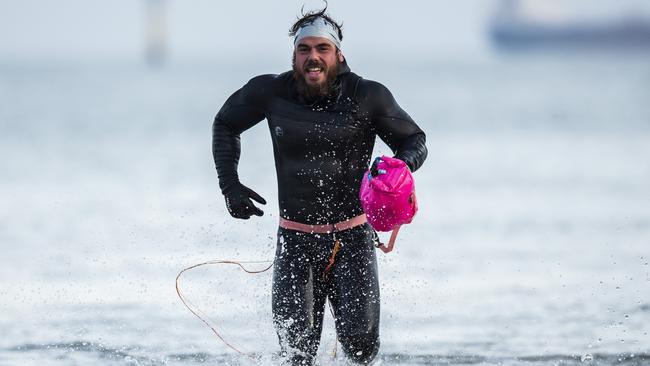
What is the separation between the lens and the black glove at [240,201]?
791 cm

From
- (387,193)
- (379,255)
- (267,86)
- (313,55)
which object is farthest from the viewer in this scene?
(379,255)

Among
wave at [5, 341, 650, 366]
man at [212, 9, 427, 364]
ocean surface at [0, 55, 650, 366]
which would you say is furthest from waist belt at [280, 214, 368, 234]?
wave at [5, 341, 650, 366]

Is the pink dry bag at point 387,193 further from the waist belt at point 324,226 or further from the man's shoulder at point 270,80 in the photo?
the man's shoulder at point 270,80

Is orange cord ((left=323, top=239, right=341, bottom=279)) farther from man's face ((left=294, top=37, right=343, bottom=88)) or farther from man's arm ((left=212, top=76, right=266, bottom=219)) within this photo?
man's face ((left=294, top=37, right=343, bottom=88))

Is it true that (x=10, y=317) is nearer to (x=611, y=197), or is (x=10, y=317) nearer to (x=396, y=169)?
(x=396, y=169)

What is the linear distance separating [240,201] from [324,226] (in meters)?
0.46

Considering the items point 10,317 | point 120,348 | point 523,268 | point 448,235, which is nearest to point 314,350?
point 120,348

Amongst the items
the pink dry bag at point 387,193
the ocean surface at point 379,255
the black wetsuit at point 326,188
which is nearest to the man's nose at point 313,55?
the black wetsuit at point 326,188

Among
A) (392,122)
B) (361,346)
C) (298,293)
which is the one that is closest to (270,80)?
(392,122)

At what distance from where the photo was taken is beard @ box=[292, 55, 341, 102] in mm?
7652

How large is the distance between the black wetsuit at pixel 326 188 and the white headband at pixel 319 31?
0.18 meters

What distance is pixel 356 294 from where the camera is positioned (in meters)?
7.71

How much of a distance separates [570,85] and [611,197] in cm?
7526

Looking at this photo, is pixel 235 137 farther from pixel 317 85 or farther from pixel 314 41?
pixel 314 41
